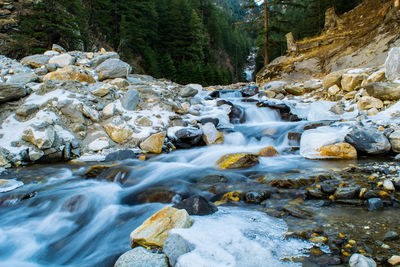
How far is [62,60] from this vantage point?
9758 mm

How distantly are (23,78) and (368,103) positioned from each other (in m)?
10.9

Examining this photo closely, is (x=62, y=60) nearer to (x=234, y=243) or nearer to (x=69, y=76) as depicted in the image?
(x=69, y=76)

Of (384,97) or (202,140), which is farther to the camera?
(202,140)

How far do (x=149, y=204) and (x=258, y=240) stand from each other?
208 centimetres

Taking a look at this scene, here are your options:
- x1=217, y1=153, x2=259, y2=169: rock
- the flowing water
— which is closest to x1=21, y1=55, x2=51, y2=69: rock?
the flowing water

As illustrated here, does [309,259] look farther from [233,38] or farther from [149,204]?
[233,38]

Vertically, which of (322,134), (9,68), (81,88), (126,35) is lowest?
(322,134)

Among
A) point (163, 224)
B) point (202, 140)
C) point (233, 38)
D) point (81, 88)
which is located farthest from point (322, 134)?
point (233, 38)

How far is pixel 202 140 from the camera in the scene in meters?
7.29

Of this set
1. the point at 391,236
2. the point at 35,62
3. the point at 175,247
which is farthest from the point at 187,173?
the point at 35,62

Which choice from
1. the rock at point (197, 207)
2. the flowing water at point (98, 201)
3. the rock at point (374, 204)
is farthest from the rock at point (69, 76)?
the rock at point (374, 204)

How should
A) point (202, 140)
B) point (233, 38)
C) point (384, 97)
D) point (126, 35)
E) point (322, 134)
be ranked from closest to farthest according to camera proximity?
point (322, 134)
point (384, 97)
point (202, 140)
point (126, 35)
point (233, 38)

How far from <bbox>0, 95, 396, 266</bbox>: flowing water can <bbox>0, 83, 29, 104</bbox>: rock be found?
2557 millimetres

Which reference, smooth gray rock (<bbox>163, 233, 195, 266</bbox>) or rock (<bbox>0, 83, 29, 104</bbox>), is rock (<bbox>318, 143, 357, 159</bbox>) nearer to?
smooth gray rock (<bbox>163, 233, 195, 266</bbox>)
